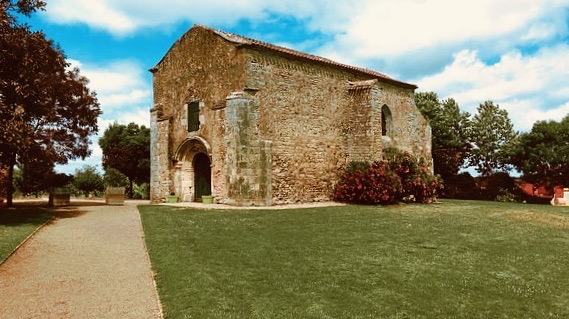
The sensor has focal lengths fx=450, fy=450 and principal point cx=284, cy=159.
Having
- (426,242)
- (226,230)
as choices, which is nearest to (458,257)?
(426,242)

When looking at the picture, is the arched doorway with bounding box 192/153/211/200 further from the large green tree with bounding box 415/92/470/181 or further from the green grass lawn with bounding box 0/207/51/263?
the large green tree with bounding box 415/92/470/181

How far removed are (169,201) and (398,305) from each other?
1777 centimetres

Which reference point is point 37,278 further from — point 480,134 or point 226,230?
point 480,134

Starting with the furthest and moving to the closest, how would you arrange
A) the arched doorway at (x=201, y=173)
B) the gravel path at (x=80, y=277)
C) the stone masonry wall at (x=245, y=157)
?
the arched doorway at (x=201, y=173) < the stone masonry wall at (x=245, y=157) < the gravel path at (x=80, y=277)

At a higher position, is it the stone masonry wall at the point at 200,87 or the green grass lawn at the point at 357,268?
the stone masonry wall at the point at 200,87

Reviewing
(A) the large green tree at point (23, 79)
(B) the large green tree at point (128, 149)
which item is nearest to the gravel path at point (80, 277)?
(A) the large green tree at point (23, 79)

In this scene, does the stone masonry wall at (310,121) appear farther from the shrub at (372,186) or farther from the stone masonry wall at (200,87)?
the stone masonry wall at (200,87)

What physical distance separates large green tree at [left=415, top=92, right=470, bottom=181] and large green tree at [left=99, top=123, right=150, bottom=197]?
70.5 ft

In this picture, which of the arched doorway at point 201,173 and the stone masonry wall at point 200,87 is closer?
the stone masonry wall at point 200,87

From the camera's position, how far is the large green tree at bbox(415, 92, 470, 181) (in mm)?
34656

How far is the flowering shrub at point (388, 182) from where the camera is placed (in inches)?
815

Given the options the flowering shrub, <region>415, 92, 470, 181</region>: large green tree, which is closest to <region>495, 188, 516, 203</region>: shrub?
<region>415, 92, 470, 181</region>: large green tree

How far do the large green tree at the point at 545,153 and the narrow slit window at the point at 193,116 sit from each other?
2369 centimetres

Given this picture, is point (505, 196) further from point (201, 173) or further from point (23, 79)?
point (23, 79)
